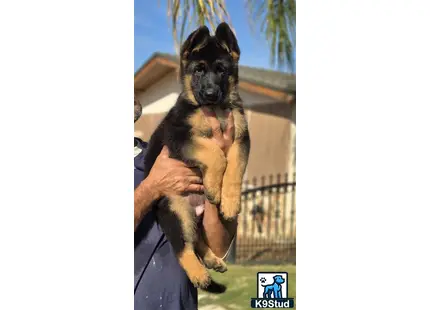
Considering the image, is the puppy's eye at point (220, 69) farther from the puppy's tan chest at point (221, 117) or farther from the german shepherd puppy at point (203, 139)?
the puppy's tan chest at point (221, 117)

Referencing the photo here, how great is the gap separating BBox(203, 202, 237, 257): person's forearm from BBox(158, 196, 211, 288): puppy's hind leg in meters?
0.11

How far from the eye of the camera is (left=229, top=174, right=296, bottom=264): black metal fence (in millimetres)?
3783

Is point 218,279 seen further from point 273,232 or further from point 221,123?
point 221,123

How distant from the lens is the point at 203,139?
359 cm

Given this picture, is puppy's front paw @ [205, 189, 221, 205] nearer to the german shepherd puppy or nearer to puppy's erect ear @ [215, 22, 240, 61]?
the german shepherd puppy

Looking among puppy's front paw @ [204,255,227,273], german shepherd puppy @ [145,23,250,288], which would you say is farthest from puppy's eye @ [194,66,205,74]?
puppy's front paw @ [204,255,227,273]

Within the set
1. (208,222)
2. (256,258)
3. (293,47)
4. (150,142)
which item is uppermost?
(293,47)

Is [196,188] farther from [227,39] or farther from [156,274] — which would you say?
[227,39]

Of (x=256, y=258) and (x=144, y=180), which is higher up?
(x=144, y=180)

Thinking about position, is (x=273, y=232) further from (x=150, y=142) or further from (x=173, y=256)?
(x=150, y=142)

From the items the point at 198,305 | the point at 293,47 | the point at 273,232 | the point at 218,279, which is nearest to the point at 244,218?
the point at 273,232

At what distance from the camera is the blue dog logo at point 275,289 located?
3768 mm

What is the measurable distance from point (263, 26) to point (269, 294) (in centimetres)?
211

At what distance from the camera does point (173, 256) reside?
3.63 meters
